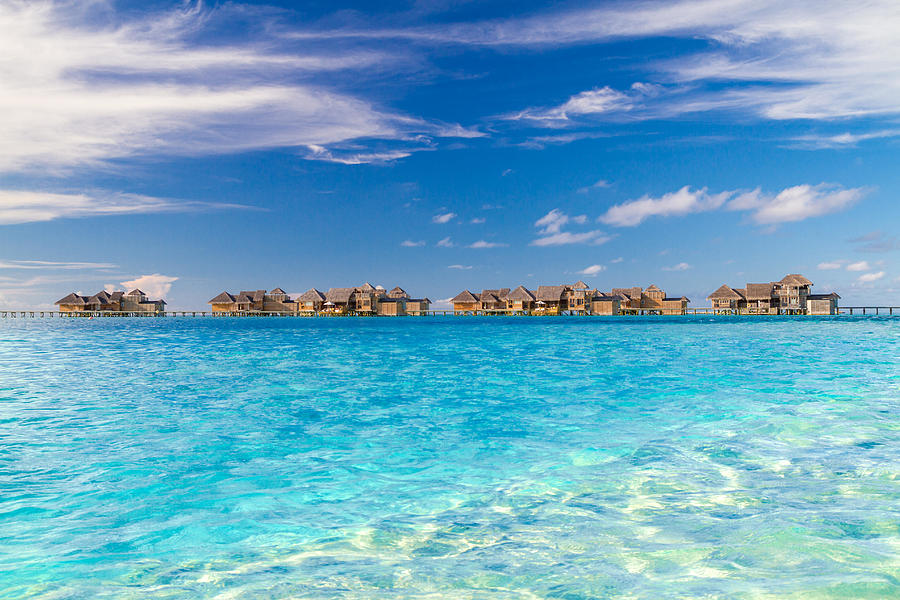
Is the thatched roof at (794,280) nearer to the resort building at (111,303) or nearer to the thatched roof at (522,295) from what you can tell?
the thatched roof at (522,295)

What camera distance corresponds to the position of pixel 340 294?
101 m

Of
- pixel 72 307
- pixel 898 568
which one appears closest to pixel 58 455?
pixel 898 568

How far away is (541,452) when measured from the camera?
747 centimetres

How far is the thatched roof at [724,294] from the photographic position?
92.2 m

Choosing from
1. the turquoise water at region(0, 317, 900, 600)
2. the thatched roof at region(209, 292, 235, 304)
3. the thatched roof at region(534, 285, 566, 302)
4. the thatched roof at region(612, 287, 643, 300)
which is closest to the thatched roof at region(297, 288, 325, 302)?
the thatched roof at region(209, 292, 235, 304)

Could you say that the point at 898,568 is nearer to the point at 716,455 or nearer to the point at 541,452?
the point at 716,455

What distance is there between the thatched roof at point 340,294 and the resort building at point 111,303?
38.9m

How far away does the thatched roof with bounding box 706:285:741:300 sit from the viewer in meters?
92.2

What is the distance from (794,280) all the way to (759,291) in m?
5.28

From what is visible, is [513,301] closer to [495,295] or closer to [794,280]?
[495,295]

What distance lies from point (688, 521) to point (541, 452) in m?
3.00

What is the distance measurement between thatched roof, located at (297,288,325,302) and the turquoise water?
3640 inches

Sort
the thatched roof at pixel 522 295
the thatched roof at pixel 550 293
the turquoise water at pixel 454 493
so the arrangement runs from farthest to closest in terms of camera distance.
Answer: the thatched roof at pixel 522 295 < the thatched roof at pixel 550 293 < the turquoise water at pixel 454 493

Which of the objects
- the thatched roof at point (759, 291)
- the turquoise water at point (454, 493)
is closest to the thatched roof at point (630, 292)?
the thatched roof at point (759, 291)
